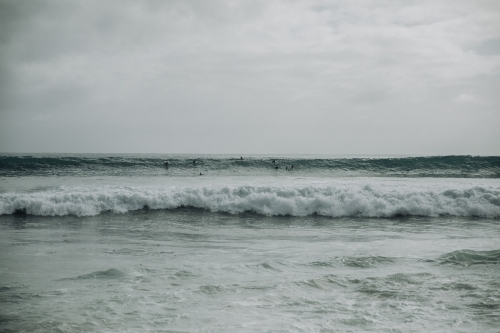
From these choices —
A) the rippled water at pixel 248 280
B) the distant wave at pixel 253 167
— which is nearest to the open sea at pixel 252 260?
the rippled water at pixel 248 280

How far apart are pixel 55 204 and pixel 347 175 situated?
66.0ft

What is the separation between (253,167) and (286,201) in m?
18.6

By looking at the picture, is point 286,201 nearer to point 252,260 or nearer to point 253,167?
point 252,260

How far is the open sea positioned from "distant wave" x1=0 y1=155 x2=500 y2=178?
13.8m

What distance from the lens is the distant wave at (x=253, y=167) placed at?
27875 millimetres

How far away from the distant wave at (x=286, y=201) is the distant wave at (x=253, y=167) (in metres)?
13.0

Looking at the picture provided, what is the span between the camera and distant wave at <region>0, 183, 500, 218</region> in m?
12.5

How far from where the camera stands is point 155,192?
1441 cm

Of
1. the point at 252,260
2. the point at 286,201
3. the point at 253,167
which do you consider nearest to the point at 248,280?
the point at 252,260

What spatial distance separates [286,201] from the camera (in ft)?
42.7

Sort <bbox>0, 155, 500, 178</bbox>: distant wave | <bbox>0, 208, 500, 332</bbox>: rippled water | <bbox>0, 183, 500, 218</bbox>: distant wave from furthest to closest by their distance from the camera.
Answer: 1. <bbox>0, 155, 500, 178</bbox>: distant wave
2. <bbox>0, 183, 500, 218</bbox>: distant wave
3. <bbox>0, 208, 500, 332</bbox>: rippled water

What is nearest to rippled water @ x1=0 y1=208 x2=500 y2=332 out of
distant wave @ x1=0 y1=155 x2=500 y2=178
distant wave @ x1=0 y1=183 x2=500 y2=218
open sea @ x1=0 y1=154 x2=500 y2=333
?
open sea @ x1=0 y1=154 x2=500 y2=333

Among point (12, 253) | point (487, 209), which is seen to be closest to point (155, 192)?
point (12, 253)

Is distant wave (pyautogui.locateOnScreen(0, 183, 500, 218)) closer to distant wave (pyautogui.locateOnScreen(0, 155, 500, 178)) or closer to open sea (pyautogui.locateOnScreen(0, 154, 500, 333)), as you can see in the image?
open sea (pyautogui.locateOnScreen(0, 154, 500, 333))
